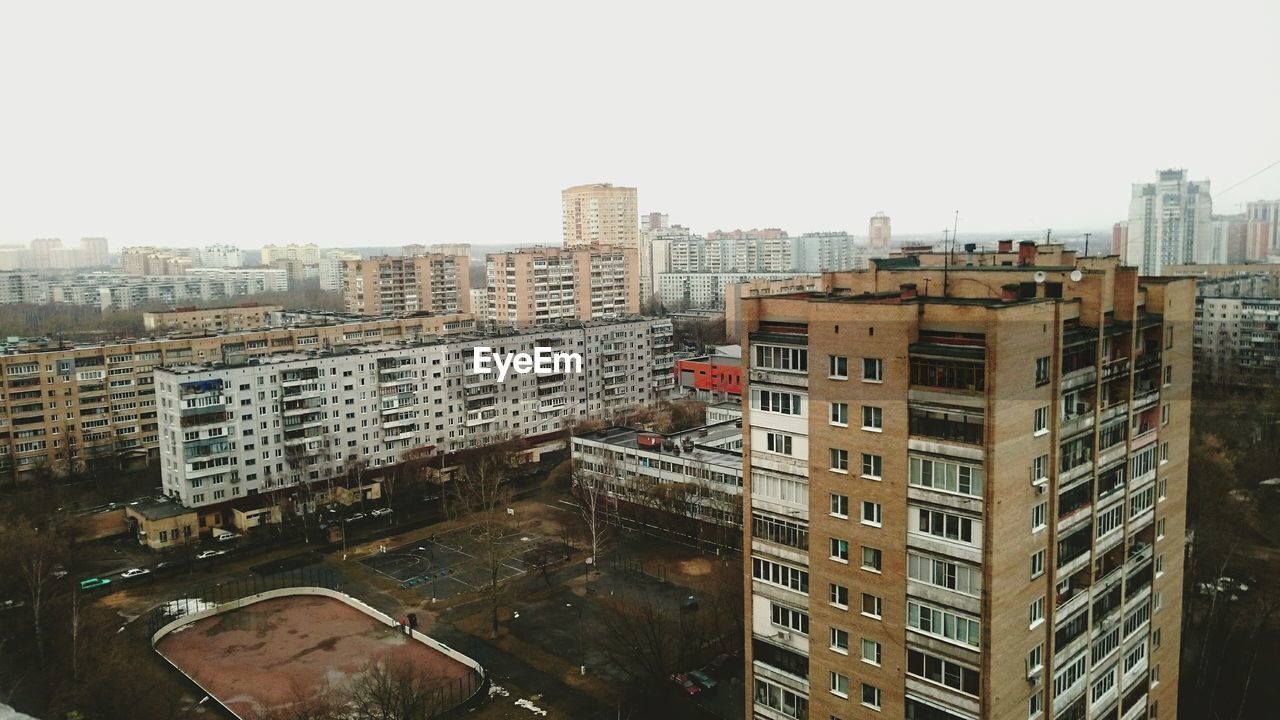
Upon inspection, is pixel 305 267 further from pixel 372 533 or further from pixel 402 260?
pixel 372 533

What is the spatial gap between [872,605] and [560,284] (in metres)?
33.4

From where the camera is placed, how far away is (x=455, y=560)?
19047 millimetres

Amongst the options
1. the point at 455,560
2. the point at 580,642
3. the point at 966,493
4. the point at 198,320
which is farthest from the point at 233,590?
the point at 198,320

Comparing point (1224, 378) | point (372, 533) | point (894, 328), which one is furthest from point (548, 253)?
point (894, 328)

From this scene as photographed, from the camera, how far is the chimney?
10.2 m

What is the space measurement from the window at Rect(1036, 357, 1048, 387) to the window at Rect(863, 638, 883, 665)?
8.31 feet

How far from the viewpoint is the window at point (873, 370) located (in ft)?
24.0

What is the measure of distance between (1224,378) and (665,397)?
20.2 m

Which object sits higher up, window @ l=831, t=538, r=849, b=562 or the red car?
window @ l=831, t=538, r=849, b=562

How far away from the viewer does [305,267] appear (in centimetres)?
9162

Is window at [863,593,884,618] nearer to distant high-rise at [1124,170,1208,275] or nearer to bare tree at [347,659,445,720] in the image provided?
bare tree at [347,659,445,720]

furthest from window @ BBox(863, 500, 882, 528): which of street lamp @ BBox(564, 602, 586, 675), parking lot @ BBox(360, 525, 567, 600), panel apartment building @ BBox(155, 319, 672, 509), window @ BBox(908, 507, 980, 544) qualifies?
panel apartment building @ BBox(155, 319, 672, 509)

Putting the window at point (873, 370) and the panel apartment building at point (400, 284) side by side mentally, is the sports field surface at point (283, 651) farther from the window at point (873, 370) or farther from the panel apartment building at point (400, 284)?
the panel apartment building at point (400, 284)

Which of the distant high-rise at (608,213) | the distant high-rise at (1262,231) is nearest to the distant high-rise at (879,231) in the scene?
the distant high-rise at (608,213)
